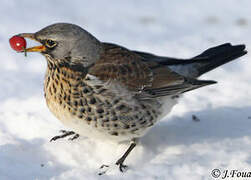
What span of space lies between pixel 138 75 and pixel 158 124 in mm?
1274

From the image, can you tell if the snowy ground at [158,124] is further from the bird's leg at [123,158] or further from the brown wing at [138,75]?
the brown wing at [138,75]

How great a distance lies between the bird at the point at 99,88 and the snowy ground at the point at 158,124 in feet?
1.26

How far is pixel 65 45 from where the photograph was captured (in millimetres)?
5461

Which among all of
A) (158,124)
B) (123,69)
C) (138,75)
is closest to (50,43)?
(123,69)

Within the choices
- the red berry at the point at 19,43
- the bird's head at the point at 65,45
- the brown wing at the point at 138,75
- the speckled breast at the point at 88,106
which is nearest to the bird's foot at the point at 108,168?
the speckled breast at the point at 88,106

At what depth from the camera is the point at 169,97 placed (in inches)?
236

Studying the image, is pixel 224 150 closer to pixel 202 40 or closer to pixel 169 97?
pixel 169 97

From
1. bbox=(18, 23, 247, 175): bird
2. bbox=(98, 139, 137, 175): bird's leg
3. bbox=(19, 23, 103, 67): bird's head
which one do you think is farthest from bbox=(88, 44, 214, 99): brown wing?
bbox=(98, 139, 137, 175): bird's leg

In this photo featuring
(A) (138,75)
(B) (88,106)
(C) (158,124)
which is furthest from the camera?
(C) (158,124)

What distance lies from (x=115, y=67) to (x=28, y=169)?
1.50 m

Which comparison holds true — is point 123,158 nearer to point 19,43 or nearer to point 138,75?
point 138,75

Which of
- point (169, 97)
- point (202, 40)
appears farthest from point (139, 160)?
point (202, 40)

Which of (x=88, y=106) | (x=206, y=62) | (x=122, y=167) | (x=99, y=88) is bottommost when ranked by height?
(x=122, y=167)

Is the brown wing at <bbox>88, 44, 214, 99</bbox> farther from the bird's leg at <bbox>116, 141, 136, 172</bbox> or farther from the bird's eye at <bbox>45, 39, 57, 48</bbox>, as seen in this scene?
the bird's leg at <bbox>116, 141, 136, 172</bbox>
